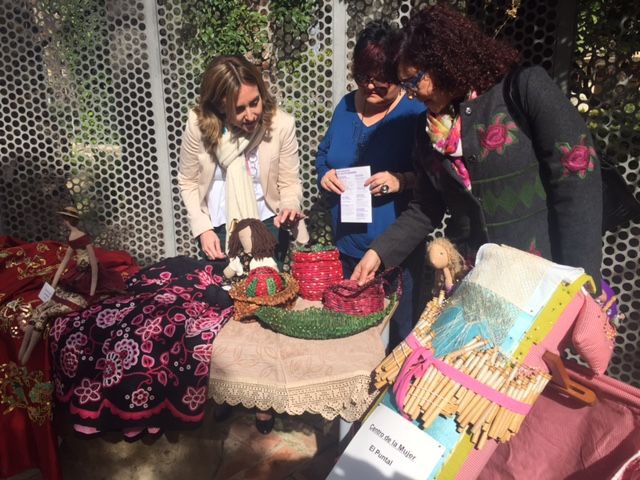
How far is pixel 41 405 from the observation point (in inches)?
79.2

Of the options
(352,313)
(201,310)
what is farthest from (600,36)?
(201,310)

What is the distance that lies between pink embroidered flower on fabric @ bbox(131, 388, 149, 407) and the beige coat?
87 cm

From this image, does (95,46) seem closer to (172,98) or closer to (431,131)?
(172,98)

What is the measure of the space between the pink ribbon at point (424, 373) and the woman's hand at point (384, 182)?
86 centimetres

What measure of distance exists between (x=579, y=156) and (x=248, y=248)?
4.46 ft

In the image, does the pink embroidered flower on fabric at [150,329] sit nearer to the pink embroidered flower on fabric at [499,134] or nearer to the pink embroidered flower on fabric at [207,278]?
the pink embroidered flower on fabric at [207,278]

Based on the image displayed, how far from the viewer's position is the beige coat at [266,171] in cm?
242

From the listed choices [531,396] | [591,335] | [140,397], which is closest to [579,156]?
[591,335]

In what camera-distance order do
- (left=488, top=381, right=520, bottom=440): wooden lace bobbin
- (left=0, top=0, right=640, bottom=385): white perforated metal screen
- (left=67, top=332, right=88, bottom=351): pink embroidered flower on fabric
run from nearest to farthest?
(left=488, top=381, right=520, bottom=440): wooden lace bobbin
(left=67, top=332, right=88, bottom=351): pink embroidered flower on fabric
(left=0, top=0, right=640, bottom=385): white perforated metal screen

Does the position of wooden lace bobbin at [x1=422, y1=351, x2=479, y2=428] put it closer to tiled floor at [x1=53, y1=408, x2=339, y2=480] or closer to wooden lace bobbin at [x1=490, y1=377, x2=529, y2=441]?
wooden lace bobbin at [x1=490, y1=377, x2=529, y2=441]

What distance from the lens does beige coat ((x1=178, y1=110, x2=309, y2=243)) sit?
2416 mm

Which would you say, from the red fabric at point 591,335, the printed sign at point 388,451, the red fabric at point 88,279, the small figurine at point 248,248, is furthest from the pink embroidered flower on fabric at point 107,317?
the red fabric at point 591,335

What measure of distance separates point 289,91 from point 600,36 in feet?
6.37

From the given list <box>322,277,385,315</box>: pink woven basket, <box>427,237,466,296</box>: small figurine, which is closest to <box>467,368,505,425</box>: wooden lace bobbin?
<box>427,237,466,296</box>: small figurine
